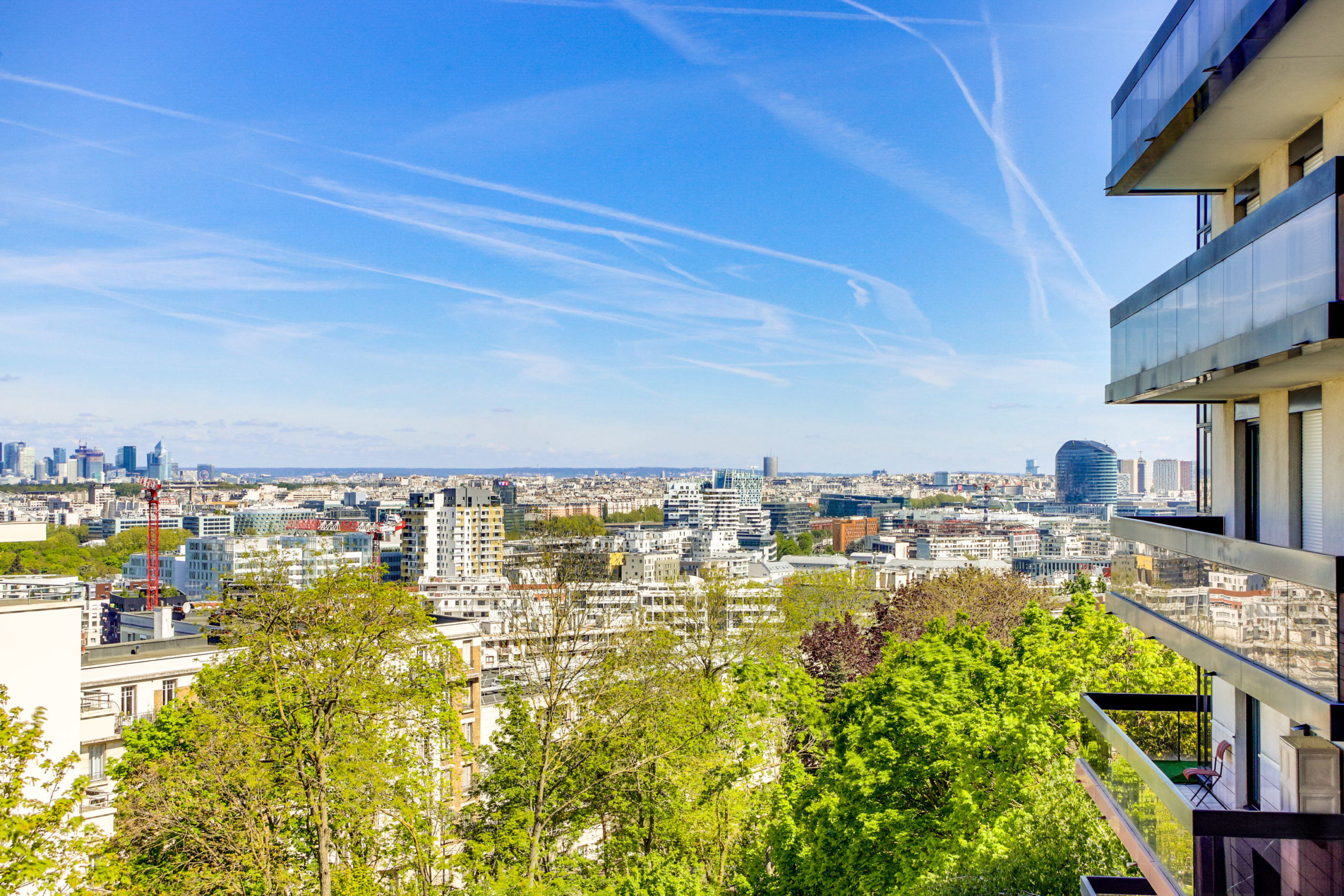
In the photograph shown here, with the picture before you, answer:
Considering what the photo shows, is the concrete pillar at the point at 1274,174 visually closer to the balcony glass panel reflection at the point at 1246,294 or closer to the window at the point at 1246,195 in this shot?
the window at the point at 1246,195

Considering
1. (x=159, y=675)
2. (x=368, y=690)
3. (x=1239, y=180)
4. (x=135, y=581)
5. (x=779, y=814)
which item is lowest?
(x=135, y=581)

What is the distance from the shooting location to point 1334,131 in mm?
9336

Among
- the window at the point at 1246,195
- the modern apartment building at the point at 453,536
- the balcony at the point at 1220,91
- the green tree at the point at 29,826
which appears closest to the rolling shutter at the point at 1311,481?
the window at the point at 1246,195

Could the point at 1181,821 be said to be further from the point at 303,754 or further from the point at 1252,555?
the point at 303,754

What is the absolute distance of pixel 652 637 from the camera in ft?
98.0

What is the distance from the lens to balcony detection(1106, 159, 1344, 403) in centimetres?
734

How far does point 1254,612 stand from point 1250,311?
9.10 feet

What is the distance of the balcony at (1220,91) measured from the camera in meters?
8.20

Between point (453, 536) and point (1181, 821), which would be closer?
point (1181, 821)

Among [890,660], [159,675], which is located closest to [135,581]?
[159,675]

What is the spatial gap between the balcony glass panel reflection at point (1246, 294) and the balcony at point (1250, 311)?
0.01 m

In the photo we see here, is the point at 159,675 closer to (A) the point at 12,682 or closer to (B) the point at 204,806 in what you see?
(A) the point at 12,682

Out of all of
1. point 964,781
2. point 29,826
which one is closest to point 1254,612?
point 964,781

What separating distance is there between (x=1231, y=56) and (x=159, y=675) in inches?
1156
